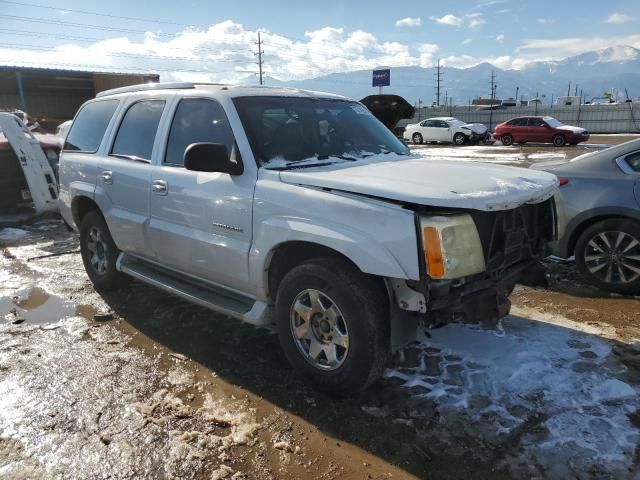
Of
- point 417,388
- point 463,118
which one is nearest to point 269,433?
point 417,388

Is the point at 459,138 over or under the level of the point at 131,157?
under

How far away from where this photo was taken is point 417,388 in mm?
3359

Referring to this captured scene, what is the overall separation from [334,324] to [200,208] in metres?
1.39

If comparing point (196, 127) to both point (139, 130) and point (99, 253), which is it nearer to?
point (139, 130)

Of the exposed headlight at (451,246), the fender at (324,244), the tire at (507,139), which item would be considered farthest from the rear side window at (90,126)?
the tire at (507,139)

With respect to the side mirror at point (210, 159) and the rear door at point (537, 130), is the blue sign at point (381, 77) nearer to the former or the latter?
the rear door at point (537, 130)

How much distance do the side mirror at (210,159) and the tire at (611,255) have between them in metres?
3.63

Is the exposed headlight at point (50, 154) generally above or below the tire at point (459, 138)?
above

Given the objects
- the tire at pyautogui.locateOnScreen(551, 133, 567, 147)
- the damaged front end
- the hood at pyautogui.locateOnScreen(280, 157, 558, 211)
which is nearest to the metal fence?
the tire at pyautogui.locateOnScreen(551, 133, 567, 147)

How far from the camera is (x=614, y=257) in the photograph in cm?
495

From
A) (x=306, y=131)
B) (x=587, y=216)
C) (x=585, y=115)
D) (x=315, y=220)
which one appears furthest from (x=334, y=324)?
(x=585, y=115)

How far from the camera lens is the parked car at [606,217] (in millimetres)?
4840

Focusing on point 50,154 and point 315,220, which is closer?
point 315,220

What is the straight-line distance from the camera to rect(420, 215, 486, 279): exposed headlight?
106 inches
